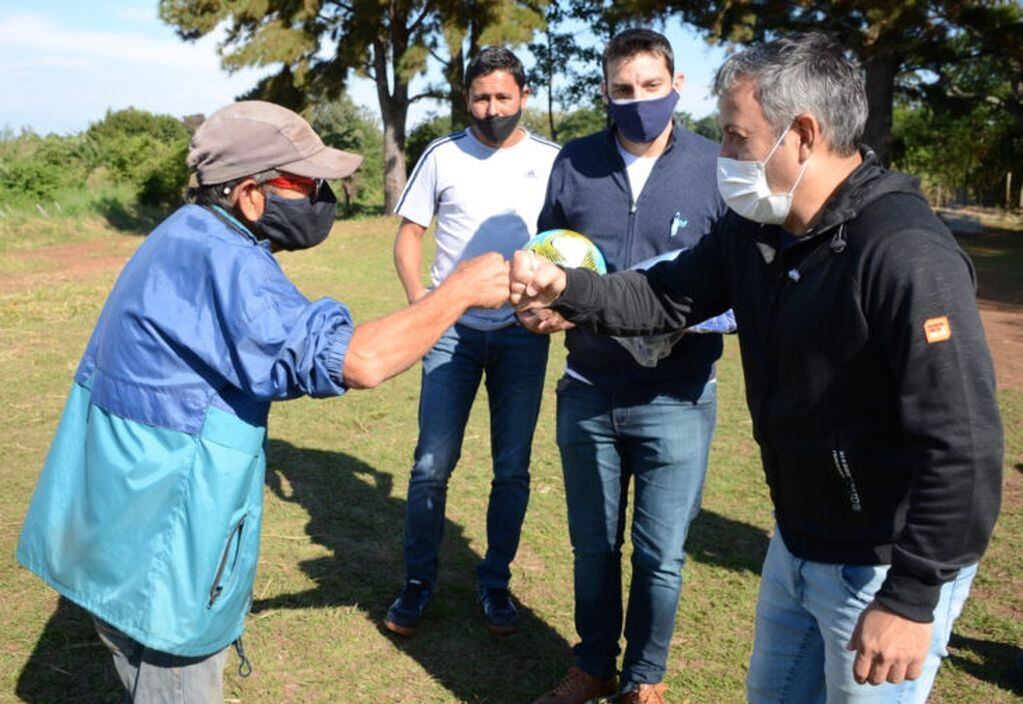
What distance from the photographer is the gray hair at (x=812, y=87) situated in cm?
229

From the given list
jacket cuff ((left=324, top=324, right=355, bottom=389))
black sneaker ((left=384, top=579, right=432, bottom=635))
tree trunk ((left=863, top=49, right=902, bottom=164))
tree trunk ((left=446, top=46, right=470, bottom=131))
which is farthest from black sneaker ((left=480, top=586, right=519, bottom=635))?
tree trunk ((left=446, top=46, right=470, bottom=131))

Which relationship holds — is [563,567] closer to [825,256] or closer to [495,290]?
[495,290]

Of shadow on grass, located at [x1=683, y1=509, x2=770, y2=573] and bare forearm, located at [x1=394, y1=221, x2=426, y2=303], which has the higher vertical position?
bare forearm, located at [x1=394, y1=221, x2=426, y2=303]

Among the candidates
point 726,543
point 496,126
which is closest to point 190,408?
point 496,126

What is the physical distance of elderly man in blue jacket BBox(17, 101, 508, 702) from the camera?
2486 mm

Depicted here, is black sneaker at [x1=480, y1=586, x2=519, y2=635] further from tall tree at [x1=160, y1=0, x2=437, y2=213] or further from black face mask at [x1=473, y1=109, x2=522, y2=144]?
tall tree at [x1=160, y1=0, x2=437, y2=213]

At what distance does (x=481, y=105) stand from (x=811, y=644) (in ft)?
9.43

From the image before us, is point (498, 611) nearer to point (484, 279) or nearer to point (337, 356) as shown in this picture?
point (484, 279)

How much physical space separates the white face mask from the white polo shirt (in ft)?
6.73

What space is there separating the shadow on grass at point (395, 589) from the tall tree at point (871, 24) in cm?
1498

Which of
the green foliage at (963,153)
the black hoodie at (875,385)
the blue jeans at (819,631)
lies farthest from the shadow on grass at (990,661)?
the green foliage at (963,153)

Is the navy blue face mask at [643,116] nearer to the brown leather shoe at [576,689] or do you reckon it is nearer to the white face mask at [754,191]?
the white face mask at [754,191]

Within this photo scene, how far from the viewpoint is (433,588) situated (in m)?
4.62

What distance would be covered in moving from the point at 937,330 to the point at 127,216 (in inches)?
969
